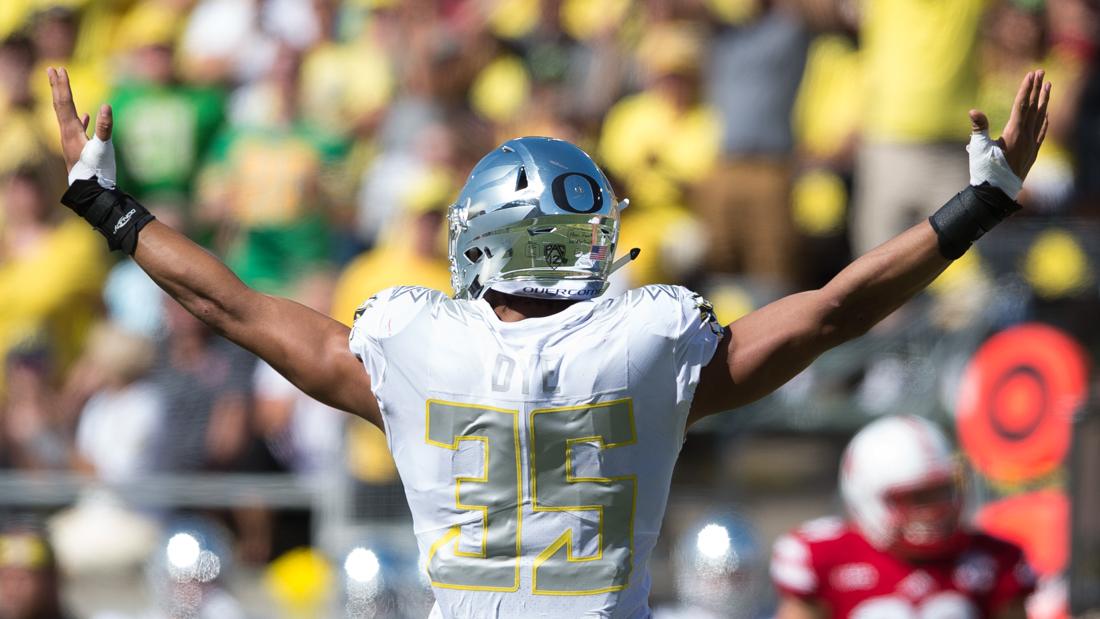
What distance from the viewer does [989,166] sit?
10.5 ft

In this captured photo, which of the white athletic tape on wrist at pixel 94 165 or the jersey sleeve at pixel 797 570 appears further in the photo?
the jersey sleeve at pixel 797 570

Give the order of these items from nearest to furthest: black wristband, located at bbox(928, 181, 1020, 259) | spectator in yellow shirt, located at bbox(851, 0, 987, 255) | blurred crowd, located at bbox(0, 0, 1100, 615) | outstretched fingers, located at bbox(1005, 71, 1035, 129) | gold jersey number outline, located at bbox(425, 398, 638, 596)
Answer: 1. gold jersey number outline, located at bbox(425, 398, 638, 596)
2. black wristband, located at bbox(928, 181, 1020, 259)
3. outstretched fingers, located at bbox(1005, 71, 1035, 129)
4. blurred crowd, located at bbox(0, 0, 1100, 615)
5. spectator in yellow shirt, located at bbox(851, 0, 987, 255)

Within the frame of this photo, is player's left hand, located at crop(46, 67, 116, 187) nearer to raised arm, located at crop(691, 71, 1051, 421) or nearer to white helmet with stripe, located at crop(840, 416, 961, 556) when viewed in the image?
raised arm, located at crop(691, 71, 1051, 421)

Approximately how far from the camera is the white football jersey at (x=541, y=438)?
3041 mm

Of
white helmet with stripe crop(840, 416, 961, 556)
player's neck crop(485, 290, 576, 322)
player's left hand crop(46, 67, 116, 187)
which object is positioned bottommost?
white helmet with stripe crop(840, 416, 961, 556)

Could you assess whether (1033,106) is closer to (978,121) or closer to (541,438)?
(978,121)

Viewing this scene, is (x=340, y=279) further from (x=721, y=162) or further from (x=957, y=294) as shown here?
(x=957, y=294)

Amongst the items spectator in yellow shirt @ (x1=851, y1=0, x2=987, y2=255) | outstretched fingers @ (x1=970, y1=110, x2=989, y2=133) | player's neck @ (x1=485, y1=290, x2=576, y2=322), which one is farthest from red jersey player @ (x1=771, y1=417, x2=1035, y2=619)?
spectator in yellow shirt @ (x1=851, y1=0, x2=987, y2=255)

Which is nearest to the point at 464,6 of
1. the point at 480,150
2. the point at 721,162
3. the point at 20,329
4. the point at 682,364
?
the point at 480,150

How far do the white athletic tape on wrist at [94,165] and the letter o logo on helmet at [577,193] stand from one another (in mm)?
890

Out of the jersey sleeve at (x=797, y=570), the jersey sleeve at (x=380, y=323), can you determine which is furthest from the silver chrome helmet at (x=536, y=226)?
the jersey sleeve at (x=797, y=570)

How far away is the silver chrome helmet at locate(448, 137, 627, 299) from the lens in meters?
3.17

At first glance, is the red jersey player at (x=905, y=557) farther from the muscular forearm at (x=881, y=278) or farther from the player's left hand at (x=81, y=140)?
the player's left hand at (x=81, y=140)

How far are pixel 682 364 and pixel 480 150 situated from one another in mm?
5897
